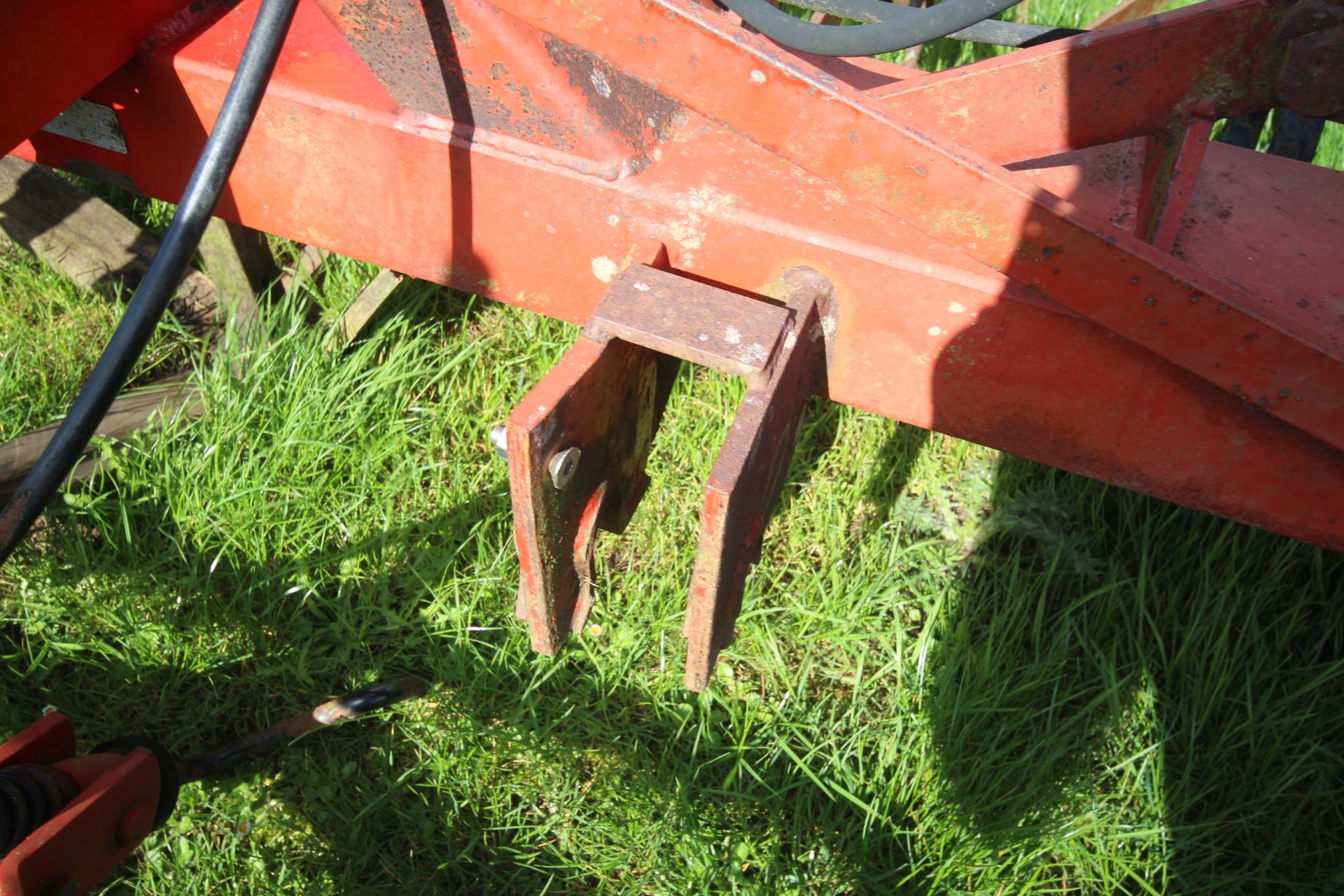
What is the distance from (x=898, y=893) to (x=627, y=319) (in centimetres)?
145

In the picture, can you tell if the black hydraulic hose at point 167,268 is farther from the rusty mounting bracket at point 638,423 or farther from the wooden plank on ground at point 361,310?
the wooden plank on ground at point 361,310

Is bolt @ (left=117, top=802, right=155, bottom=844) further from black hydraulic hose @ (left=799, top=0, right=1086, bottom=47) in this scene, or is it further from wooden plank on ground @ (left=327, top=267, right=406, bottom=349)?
black hydraulic hose @ (left=799, top=0, right=1086, bottom=47)

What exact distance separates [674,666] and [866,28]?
1.41 m

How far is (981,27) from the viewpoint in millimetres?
2264

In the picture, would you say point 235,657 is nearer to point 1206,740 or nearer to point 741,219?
point 741,219

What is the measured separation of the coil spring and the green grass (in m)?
0.66

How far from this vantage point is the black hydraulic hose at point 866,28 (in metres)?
1.38

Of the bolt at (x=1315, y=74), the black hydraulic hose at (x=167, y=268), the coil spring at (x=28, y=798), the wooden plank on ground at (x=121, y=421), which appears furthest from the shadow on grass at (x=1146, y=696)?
the wooden plank on ground at (x=121, y=421)

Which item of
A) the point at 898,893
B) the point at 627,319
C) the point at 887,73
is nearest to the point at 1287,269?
the point at 887,73

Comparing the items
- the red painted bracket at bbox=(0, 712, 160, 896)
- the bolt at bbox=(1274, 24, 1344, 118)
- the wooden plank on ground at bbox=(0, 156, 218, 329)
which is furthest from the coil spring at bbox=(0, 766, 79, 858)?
the bolt at bbox=(1274, 24, 1344, 118)

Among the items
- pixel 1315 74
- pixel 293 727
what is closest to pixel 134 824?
pixel 293 727

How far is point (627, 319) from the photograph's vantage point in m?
1.18

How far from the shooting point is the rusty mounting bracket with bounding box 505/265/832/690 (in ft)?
3.68

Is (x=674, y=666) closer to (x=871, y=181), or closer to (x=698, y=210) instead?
(x=698, y=210)
